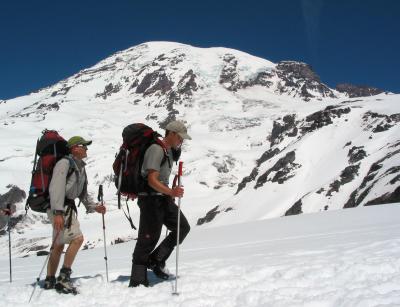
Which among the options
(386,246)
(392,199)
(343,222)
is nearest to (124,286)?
(386,246)

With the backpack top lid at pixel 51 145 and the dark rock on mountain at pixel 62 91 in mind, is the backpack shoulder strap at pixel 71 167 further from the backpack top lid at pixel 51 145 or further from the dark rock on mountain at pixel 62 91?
the dark rock on mountain at pixel 62 91

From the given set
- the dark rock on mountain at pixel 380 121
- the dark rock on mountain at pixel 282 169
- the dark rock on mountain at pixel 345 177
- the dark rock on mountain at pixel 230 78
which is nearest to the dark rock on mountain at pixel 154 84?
the dark rock on mountain at pixel 230 78

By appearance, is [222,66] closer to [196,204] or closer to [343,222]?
[196,204]

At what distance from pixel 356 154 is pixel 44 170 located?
41.6 meters

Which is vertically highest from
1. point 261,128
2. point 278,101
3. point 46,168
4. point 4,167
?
point 278,101

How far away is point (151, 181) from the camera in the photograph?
572 centimetres

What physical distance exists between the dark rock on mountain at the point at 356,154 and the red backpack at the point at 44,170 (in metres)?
40.0

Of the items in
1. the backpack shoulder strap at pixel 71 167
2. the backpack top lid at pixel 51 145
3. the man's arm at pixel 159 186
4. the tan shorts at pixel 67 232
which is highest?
the backpack top lid at pixel 51 145

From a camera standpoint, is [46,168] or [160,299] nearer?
[160,299]

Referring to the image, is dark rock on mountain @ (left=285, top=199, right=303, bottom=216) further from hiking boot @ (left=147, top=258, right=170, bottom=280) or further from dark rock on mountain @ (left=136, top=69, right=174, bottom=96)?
dark rock on mountain @ (left=136, top=69, right=174, bottom=96)

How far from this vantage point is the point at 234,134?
12662 centimetres

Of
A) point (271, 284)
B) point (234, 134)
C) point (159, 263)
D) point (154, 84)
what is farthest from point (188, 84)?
point (271, 284)

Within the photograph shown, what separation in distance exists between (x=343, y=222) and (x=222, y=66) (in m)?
179

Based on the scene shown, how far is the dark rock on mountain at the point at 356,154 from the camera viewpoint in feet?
142
